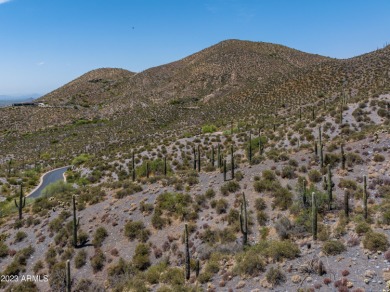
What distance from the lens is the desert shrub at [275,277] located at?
44.5 feet

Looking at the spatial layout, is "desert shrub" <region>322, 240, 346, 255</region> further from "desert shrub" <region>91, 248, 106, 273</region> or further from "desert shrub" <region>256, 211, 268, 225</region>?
"desert shrub" <region>91, 248, 106, 273</region>

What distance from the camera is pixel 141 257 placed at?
63.1 feet

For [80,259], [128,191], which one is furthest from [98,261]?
[128,191]

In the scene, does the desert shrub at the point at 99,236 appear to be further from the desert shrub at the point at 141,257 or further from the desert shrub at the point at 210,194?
the desert shrub at the point at 210,194

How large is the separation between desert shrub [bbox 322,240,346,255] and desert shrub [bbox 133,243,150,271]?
9.55 metres

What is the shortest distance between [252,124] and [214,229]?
3343 centimetres

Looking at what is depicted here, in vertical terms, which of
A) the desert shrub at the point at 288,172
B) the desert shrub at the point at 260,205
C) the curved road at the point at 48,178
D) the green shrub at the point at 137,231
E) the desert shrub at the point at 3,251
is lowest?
the desert shrub at the point at 3,251

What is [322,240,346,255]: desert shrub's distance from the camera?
47.5ft

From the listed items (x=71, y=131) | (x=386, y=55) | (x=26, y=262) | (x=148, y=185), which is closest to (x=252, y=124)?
(x=148, y=185)

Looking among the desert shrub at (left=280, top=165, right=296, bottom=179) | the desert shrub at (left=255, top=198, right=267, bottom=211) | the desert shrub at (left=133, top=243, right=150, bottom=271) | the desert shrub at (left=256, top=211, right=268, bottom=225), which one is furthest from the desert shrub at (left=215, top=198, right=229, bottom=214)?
the desert shrub at (left=280, top=165, right=296, bottom=179)

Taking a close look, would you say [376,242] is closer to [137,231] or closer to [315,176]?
[315,176]

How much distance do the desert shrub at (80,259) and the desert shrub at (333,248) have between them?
13.6 metres

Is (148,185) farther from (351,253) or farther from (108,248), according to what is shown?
(351,253)

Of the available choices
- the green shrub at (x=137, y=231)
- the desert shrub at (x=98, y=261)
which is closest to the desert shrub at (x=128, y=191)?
the green shrub at (x=137, y=231)
